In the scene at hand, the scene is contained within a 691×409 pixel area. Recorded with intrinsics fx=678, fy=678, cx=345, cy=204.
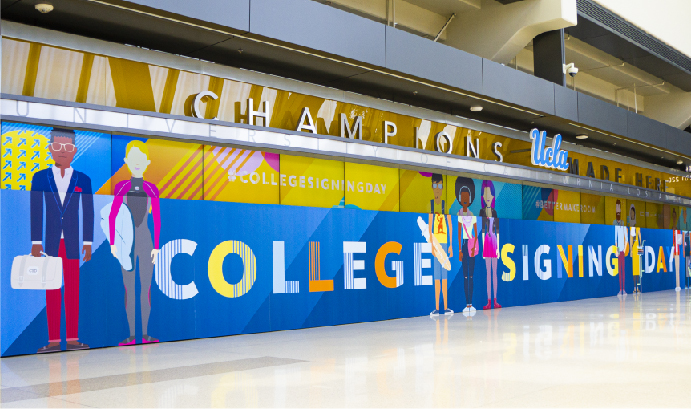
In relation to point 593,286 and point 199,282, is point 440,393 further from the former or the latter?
point 593,286

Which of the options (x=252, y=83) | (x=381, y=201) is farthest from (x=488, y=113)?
(x=252, y=83)

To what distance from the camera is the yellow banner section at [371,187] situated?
13641 mm

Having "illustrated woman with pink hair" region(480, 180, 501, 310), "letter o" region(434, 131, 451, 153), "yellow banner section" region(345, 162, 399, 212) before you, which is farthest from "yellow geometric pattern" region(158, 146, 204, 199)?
"illustrated woman with pink hair" region(480, 180, 501, 310)

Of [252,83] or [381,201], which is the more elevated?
[252,83]

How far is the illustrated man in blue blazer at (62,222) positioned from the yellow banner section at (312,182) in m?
3.83

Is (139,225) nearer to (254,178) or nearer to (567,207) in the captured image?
(254,178)

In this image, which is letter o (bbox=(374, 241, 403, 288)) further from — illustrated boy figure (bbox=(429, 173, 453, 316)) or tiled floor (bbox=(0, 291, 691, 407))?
tiled floor (bbox=(0, 291, 691, 407))

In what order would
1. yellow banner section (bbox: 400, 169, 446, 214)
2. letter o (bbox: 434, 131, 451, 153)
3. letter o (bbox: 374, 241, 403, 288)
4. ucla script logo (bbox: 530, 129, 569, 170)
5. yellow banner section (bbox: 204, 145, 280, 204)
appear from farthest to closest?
1. ucla script logo (bbox: 530, 129, 569, 170)
2. letter o (bbox: 434, 131, 451, 153)
3. yellow banner section (bbox: 400, 169, 446, 214)
4. letter o (bbox: 374, 241, 403, 288)
5. yellow banner section (bbox: 204, 145, 280, 204)

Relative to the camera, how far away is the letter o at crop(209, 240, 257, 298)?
1088 cm

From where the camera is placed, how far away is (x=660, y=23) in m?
20.8

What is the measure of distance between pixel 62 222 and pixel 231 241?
2738 millimetres

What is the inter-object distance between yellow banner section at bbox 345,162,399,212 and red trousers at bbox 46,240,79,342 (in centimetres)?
573

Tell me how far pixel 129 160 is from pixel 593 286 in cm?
1466

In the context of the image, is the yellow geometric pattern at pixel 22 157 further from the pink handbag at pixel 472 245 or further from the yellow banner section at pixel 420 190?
the pink handbag at pixel 472 245
